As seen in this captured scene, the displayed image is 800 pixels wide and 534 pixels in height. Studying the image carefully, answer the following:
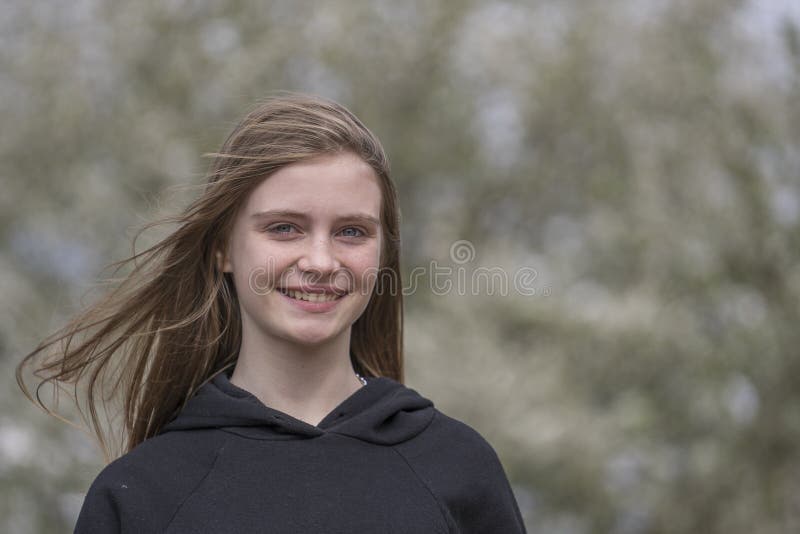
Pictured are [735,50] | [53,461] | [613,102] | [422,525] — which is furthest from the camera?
[613,102]

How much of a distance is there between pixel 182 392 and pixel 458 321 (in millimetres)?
7019

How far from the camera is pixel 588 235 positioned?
11.2 m

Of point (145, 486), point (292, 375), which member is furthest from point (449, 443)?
point (145, 486)

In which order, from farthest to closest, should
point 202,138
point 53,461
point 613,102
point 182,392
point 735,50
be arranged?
point 613,102 → point 735,50 → point 202,138 → point 53,461 → point 182,392

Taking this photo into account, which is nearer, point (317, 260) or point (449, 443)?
point (317, 260)

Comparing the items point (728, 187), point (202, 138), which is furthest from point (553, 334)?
point (202, 138)

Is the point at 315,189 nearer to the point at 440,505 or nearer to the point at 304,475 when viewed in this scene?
the point at 304,475

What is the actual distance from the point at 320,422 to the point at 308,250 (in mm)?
443

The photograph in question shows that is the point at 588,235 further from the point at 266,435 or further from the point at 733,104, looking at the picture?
the point at 266,435

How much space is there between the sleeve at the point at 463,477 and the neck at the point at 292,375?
0.24m

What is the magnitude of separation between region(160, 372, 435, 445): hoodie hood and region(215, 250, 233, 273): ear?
0.27 meters

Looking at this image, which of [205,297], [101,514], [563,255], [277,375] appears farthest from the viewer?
[563,255]

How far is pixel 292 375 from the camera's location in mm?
2928

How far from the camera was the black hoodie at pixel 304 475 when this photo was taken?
2715 mm
